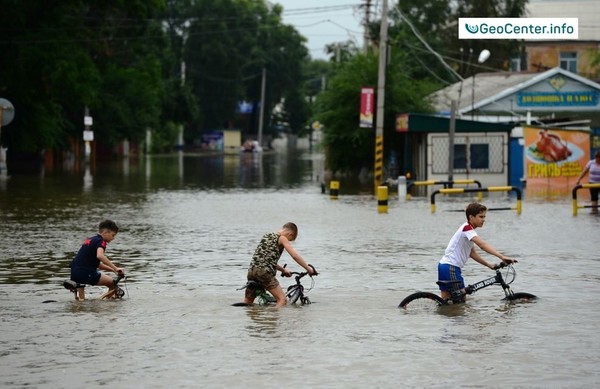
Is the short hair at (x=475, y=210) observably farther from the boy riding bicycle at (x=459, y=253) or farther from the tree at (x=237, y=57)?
the tree at (x=237, y=57)

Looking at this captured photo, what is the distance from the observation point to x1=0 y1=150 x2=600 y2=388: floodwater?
10531 mm

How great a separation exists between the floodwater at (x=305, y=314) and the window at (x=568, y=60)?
6494 centimetres

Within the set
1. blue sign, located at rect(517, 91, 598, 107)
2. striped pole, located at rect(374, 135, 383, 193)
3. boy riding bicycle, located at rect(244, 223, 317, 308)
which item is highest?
blue sign, located at rect(517, 91, 598, 107)

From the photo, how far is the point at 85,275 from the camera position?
14805mm

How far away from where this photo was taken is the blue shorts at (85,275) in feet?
48.6

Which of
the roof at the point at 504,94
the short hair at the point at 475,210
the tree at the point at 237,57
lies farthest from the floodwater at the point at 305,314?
the tree at the point at 237,57

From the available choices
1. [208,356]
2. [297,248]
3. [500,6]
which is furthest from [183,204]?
[500,6]

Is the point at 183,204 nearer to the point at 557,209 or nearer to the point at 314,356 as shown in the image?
the point at 557,209

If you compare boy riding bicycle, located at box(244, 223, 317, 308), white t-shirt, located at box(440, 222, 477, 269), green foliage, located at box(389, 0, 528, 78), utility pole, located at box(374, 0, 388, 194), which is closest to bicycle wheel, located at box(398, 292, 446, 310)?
white t-shirt, located at box(440, 222, 477, 269)

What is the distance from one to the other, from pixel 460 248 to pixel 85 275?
441 centimetres

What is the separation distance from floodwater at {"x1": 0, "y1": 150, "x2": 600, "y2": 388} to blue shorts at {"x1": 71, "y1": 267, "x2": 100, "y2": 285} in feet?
0.98

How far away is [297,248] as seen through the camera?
22.0 m

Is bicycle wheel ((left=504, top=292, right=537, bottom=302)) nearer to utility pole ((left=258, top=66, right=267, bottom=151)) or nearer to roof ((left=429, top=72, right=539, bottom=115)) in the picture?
roof ((left=429, top=72, right=539, bottom=115))

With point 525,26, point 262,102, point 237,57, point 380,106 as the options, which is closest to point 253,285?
point 380,106
